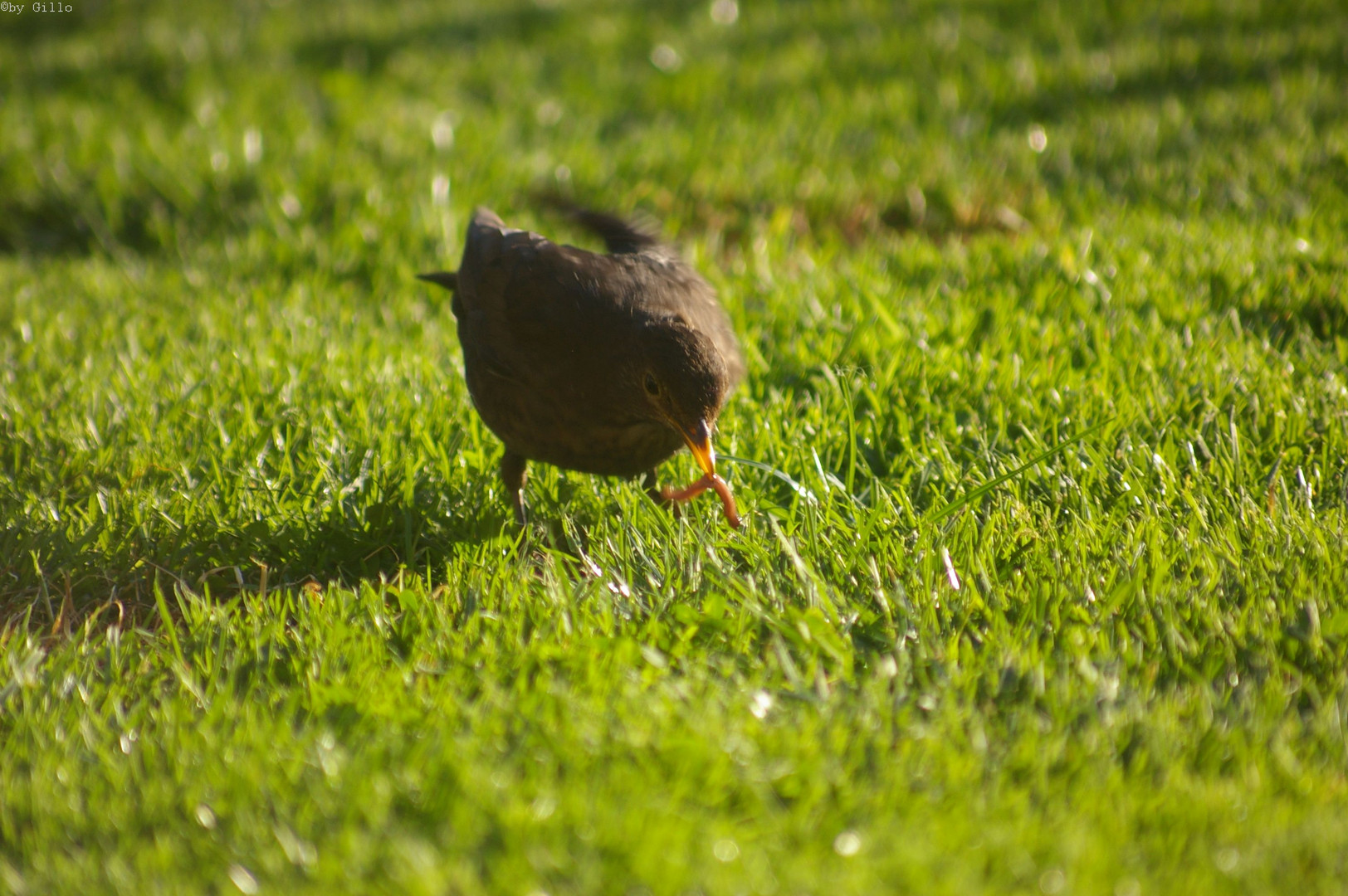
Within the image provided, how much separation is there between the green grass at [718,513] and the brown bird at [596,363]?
0.65ft

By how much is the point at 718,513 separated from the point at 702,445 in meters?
0.27

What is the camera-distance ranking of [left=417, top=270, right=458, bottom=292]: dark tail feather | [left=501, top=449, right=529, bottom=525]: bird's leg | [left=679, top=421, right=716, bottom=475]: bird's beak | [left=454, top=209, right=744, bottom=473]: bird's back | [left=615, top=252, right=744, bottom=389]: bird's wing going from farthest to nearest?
[left=417, top=270, right=458, bottom=292]: dark tail feather
[left=501, top=449, right=529, bottom=525]: bird's leg
[left=615, top=252, right=744, bottom=389]: bird's wing
[left=454, top=209, right=744, bottom=473]: bird's back
[left=679, top=421, right=716, bottom=475]: bird's beak

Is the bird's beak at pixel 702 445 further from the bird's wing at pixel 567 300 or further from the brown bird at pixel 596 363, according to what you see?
the bird's wing at pixel 567 300

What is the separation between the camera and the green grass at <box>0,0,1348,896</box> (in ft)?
6.09

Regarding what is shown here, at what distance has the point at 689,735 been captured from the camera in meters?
2.01

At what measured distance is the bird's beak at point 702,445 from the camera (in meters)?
2.84

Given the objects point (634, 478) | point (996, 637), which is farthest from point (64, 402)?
point (996, 637)

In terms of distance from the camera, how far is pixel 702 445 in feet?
9.40

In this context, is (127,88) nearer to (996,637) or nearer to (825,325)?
(825,325)

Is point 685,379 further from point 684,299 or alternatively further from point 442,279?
point 442,279

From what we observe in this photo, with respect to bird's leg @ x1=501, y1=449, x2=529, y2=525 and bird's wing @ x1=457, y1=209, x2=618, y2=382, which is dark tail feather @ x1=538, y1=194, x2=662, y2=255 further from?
bird's leg @ x1=501, y1=449, x2=529, y2=525

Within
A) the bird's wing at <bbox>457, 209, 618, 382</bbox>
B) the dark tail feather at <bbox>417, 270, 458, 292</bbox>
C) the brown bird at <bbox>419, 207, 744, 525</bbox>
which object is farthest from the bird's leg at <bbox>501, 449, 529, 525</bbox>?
the dark tail feather at <bbox>417, 270, 458, 292</bbox>

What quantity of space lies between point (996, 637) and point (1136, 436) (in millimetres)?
1198

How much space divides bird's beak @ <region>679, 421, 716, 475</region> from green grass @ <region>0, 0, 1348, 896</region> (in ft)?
0.59
